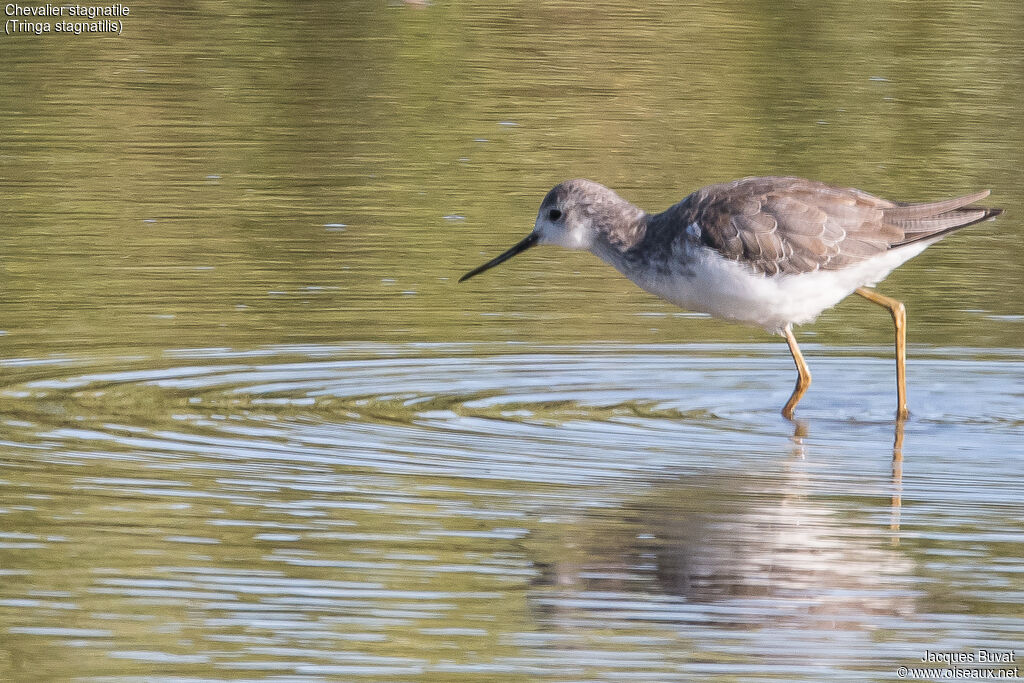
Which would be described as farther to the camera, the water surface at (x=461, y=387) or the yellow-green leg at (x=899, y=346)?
the yellow-green leg at (x=899, y=346)

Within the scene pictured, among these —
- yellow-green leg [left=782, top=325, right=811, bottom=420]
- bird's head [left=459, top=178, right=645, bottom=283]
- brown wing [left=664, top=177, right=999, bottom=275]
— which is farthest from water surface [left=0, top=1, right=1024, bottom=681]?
brown wing [left=664, top=177, right=999, bottom=275]

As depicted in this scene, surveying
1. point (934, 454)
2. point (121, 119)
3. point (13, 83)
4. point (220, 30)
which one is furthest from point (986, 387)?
point (220, 30)

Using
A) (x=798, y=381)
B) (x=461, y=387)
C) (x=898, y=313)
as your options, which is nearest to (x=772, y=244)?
(x=798, y=381)

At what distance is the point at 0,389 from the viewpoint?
9984 mm

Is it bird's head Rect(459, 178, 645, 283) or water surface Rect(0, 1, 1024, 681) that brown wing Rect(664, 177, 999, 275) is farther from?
water surface Rect(0, 1, 1024, 681)

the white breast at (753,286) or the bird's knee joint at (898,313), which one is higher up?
the white breast at (753,286)

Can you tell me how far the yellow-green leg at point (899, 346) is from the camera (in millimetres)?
10242

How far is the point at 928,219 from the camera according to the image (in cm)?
1041

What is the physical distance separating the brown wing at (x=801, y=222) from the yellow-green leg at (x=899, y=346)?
59 centimetres

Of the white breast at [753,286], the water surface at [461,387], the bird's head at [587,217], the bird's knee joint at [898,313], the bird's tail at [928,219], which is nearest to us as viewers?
the water surface at [461,387]

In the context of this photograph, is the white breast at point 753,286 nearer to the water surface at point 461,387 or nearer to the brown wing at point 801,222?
the brown wing at point 801,222

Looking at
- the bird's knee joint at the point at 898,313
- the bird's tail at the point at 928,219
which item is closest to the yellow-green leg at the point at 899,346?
the bird's knee joint at the point at 898,313

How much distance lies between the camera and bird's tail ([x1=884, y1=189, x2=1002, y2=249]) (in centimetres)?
1034

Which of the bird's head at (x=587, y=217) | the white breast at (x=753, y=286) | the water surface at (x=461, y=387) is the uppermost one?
the bird's head at (x=587, y=217)
